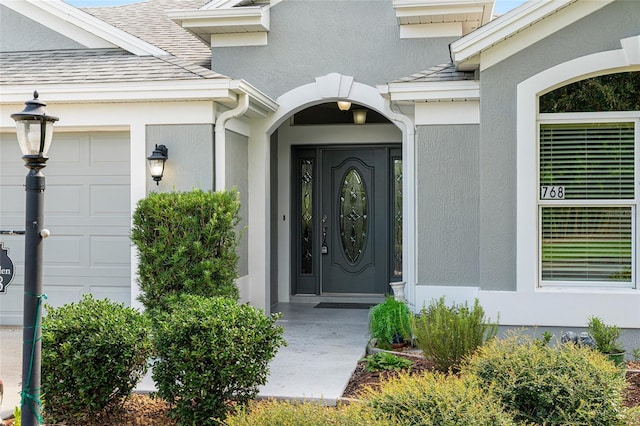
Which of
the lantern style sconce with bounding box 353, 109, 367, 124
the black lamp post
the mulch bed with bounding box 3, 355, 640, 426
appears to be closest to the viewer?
the black lamp post

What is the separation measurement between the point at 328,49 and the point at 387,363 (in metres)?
4.83

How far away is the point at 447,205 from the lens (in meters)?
8.20

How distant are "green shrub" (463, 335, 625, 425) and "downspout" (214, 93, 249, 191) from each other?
14.8ft

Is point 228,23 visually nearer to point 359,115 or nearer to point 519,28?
point 359,115

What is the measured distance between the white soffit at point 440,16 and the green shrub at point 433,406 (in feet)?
21.0

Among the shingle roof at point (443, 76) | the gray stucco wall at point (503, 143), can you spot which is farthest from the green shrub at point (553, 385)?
the shingle roof at point (443, 76)

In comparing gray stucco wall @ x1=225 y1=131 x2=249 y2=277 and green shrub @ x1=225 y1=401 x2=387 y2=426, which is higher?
gray stucco wall @ x1=225 y1=131 x2=249 y2=277

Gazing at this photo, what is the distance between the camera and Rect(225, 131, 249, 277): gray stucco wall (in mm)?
8734

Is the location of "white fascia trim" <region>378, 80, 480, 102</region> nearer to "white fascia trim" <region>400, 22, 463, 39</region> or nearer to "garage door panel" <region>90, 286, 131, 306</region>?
"white fascia trim" <region>400, 22, 463, 39</region>

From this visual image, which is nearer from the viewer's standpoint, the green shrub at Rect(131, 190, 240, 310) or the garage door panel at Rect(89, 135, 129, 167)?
the green shrub at Rect(131, 190, 240, 310)

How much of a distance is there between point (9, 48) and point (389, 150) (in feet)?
19.6

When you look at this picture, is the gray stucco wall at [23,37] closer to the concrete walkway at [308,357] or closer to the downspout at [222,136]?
the downspout at [222,136]

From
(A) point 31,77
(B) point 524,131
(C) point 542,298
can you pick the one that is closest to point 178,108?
→ (A) point 31,77

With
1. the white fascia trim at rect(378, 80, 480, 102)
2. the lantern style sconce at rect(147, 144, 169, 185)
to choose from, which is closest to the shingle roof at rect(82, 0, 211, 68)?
the lantern style sconce at rect(147, 144, 169, 185)
